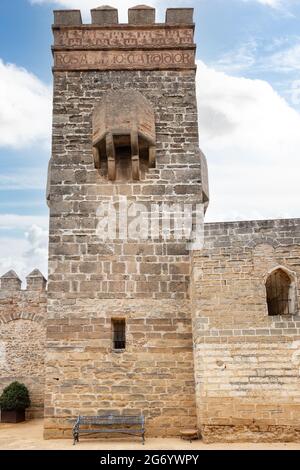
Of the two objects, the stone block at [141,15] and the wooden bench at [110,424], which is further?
the stone block at [141,15]

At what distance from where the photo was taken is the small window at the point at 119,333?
30.0 feet

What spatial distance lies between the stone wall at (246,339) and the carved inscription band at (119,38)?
4.60 meters

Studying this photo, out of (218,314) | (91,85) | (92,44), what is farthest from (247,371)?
(92,44)

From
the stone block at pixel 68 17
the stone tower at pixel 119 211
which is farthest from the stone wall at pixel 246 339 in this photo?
the stone block at pixel 68 17

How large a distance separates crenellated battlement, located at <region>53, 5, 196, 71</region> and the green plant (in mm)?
8610

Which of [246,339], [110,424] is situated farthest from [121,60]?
[110,424]

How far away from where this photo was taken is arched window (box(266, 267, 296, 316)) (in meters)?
8.19

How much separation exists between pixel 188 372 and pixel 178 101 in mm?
5482

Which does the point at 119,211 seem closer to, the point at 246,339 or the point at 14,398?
the point at 246,339

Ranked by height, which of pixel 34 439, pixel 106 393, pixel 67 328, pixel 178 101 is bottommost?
pixel 34 439

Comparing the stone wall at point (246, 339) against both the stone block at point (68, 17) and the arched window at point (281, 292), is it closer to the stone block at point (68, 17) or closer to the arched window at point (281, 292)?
the arched window at point (281, 292)

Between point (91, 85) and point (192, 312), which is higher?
point (91, 85)

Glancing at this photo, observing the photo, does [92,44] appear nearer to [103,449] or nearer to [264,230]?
[264,230]

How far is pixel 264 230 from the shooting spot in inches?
340
